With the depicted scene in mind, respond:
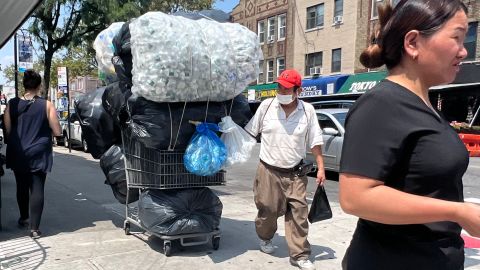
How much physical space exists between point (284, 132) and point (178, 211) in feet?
4.09

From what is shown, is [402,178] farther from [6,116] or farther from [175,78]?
[6,116]

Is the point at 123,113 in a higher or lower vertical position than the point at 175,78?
lower

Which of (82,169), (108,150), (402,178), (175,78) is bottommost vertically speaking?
(82,169)

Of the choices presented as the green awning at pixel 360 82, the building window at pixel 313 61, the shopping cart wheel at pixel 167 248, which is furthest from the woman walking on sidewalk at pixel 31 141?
the building window at pixel 313 61

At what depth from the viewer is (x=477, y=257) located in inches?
185

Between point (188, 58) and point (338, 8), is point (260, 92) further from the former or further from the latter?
point (188, 58)

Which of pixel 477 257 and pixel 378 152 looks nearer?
pixel 378 152

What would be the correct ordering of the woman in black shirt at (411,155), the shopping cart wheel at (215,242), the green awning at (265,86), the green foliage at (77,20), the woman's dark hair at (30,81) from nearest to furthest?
the woman in black shirt at (411,155) < the shopping cart wheel at (215,242) < the woman's dark hair at (30,81) < the green foliage at (77,20) < the green awning at (265,86)

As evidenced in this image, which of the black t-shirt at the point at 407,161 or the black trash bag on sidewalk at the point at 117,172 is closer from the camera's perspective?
the black t-shirt at the point at 407,161

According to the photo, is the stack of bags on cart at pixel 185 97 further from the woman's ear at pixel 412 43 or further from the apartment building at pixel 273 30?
the apartment building at pixel 273 30

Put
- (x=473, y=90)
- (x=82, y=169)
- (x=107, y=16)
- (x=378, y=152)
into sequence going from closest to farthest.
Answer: (x=378, y=152) < (x=82, y=169) < (x=107, y=16) < (x=473, y=90)

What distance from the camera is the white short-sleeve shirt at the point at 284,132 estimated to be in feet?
14.4

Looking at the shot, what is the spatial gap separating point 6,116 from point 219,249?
2.82m

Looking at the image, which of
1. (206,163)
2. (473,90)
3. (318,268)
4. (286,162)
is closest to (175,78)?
(206,163)
